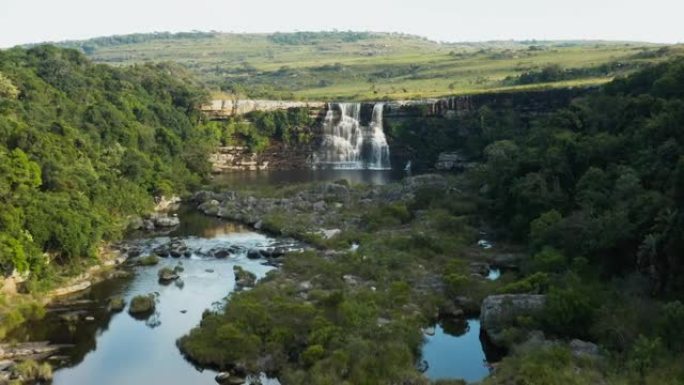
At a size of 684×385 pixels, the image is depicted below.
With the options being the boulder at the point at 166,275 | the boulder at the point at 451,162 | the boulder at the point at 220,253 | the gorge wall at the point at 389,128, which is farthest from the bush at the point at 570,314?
the gorge wall at the point at 389,128

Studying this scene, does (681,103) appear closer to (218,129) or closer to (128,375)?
(128,375)

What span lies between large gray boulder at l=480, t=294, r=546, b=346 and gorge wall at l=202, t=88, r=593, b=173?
5803 centimetres

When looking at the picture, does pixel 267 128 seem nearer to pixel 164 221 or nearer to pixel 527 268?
pixel 164 221

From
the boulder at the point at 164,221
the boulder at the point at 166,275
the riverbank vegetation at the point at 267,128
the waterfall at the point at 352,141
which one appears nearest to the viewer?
the boulder at the point at 166,275

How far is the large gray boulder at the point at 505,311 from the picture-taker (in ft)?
125

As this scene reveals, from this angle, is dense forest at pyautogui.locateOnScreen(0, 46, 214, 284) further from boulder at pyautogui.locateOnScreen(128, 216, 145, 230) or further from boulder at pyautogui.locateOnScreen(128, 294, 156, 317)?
boulder at pyautogui.locateOnScreen(128, 294, 156, 317)

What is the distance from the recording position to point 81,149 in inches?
2601

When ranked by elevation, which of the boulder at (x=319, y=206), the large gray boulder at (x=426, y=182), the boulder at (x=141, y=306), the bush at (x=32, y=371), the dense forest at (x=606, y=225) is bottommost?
the boulder at (x=319, y=206)

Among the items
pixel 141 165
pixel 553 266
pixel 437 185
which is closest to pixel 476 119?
pixel 437 185

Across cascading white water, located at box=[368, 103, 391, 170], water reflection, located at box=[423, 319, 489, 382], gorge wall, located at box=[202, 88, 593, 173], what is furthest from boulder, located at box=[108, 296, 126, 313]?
cascading white water, located at box=[368, 103, 391, 170]

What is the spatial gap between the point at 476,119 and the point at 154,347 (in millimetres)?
68612

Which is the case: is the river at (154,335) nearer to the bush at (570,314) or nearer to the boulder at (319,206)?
the bush at (570,314)

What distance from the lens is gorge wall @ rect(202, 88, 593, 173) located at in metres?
98.5

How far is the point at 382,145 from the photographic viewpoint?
347 ft
